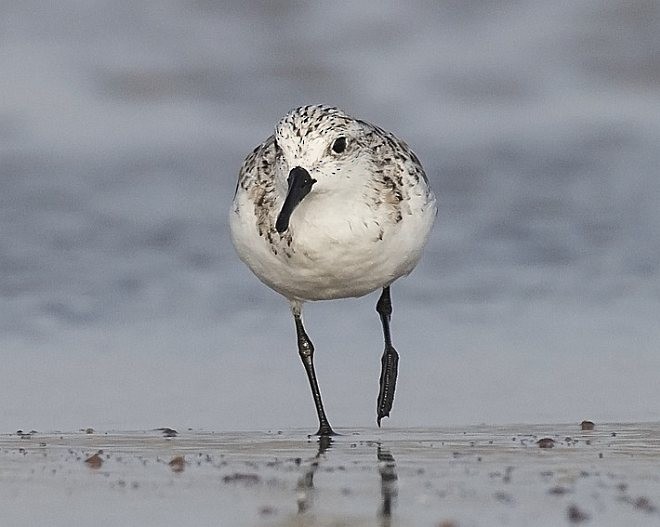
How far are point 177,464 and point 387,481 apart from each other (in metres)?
0.88

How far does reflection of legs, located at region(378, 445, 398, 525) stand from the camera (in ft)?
16.0

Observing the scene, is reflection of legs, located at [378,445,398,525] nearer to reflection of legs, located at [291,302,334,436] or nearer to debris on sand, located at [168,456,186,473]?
debris on sand, located at [168,456,186,473]

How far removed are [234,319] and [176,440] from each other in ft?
10.0

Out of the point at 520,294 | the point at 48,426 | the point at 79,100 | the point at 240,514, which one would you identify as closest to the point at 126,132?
the point at 79,100

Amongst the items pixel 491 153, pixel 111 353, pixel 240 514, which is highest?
pixel 491 153

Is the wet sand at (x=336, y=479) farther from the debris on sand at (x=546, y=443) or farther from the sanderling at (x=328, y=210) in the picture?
the sanderling at (x=328, y=210)

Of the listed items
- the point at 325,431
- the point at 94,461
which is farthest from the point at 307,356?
the point at 94,461

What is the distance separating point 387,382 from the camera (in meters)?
8.22

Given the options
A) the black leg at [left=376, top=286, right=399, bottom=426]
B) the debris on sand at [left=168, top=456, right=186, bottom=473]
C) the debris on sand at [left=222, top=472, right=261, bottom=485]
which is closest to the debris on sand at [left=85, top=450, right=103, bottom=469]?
the debris on sand at [left=168, top=456, right=186, bottom=473]

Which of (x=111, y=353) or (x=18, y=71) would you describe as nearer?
(x=111, y=353)

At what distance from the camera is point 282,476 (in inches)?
220

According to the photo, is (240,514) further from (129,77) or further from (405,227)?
(129,77)

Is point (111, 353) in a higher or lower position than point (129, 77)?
lower

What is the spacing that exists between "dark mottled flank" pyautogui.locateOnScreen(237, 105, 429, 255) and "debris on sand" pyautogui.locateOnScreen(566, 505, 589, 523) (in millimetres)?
2664
